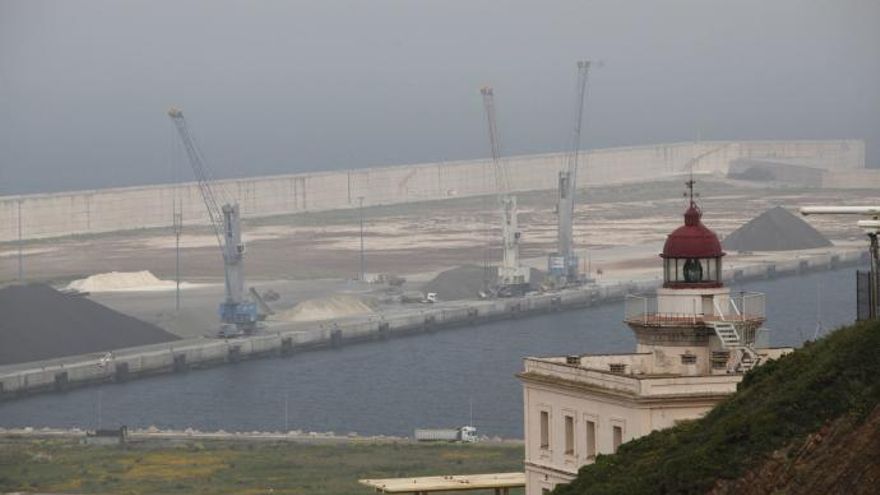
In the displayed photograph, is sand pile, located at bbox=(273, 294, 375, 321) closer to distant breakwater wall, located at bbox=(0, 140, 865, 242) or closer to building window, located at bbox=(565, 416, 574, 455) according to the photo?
distant breakwater wall, located at bbox=(0, 140, 865, 242)

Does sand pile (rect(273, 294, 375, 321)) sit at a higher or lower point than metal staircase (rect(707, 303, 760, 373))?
lower

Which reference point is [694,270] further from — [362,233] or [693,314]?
[362,233]

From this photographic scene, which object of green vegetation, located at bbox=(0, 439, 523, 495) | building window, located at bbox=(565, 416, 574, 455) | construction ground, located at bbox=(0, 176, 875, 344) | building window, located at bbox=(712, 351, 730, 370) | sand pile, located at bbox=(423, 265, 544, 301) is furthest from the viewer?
sand pile, located at bbox=(423, 265, 544, 301)

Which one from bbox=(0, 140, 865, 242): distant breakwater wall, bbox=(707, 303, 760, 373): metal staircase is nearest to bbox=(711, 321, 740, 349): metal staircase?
bbox=(707, 303, 760, 373): metal staircase

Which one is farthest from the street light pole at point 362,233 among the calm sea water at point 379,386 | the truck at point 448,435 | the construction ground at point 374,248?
the truck at point 448,435

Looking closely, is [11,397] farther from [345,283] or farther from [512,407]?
[345,283]

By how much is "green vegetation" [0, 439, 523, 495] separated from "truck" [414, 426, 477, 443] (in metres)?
1.51

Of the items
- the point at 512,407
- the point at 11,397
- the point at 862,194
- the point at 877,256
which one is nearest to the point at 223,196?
the point at 862,194

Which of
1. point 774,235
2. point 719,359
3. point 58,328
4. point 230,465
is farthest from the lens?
point 774,235

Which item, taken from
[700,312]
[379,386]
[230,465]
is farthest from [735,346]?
[379,386]

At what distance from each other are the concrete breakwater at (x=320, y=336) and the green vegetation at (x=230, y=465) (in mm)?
20811

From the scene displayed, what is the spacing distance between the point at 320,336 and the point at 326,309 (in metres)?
7.09

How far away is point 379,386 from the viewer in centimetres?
6075

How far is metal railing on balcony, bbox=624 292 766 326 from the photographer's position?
52.9 ft
